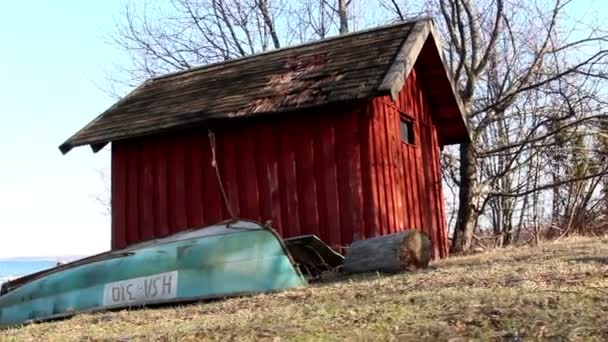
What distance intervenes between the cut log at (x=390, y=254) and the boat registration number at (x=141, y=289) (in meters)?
2.33

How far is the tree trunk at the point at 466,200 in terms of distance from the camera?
19.2m

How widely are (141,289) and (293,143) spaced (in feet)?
13.2

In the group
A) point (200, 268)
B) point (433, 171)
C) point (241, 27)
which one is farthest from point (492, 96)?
point (200, 268)

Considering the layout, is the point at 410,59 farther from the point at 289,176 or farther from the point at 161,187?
the point at 161,187

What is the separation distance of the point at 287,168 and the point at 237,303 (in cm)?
463

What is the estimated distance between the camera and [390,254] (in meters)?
9.32

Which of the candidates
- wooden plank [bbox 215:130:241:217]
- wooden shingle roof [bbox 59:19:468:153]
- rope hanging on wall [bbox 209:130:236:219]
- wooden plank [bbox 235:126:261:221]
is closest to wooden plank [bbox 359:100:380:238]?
wooden shingle roof [bbox 59:19:468:153]

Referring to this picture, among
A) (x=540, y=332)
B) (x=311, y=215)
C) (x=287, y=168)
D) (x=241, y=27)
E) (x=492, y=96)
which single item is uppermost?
(x=241, y=27)

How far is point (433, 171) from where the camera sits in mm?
14906

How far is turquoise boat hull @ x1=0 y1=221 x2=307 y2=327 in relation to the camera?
28.5 ft

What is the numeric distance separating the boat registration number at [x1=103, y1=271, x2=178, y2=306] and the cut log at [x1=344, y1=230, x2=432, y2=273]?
7.63 feet

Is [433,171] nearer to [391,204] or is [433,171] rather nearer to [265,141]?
[391,204]

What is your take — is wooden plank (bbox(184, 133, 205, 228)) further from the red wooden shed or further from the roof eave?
the roof eave

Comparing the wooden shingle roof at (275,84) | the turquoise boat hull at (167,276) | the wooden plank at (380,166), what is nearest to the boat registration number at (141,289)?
the turquoise boat hull at (167,276)
